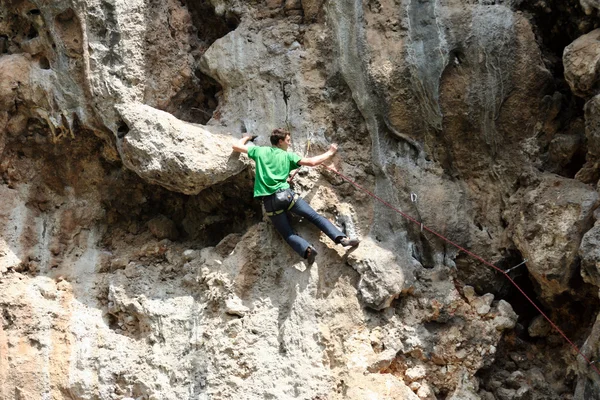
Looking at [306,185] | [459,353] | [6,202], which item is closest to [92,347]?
[6,202]

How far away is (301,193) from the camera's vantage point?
7121 mm

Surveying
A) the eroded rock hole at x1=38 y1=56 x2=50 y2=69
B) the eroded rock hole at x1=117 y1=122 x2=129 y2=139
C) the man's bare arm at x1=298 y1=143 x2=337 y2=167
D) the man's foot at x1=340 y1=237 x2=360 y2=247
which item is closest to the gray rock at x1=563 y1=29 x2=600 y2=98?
the man's bare arm at x1=298 y1=143 x2=337 y2=167

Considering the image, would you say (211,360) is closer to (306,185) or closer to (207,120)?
(306,185)

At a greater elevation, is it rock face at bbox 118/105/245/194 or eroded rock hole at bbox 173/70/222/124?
eroded rock hole at bbox 173/70/222/124

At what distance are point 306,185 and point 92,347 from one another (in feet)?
7.70

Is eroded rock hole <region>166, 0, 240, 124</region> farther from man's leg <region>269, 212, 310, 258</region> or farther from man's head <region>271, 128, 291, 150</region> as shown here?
man's leg <region>269, 212, 310, 258</region>

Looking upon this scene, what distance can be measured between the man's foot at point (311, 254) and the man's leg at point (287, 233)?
37 mm

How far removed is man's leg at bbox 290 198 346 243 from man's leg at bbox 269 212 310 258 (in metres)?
0.12

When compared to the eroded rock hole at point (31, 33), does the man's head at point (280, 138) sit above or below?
below

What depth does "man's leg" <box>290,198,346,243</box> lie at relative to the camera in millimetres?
6715

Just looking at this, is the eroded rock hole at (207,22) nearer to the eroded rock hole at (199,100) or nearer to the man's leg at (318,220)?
the eroded rock hole at (199,100)

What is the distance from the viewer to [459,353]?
662cm

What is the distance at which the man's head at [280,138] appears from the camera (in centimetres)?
699

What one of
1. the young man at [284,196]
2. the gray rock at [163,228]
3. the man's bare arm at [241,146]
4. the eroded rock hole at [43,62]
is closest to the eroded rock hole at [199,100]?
the man's bare arm at [241,146]
